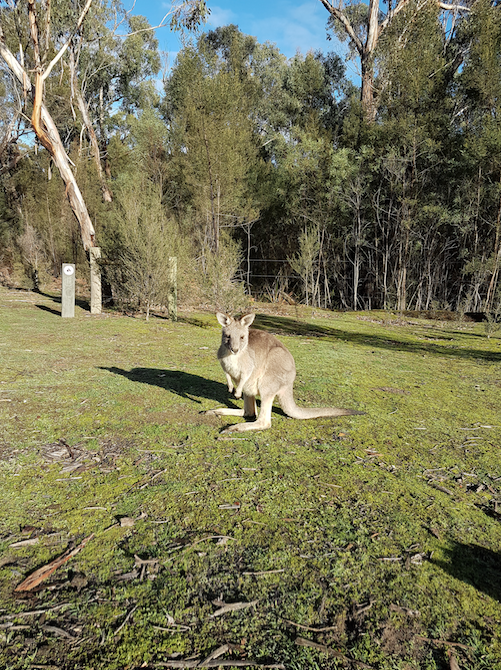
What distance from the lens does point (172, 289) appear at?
9086mm

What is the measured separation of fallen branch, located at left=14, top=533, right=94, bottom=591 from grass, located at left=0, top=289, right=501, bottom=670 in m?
0.02

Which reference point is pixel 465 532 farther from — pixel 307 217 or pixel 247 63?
pixel 247 63

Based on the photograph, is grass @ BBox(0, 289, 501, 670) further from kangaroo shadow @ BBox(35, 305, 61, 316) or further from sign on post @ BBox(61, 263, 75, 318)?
kangaroo shadow @ BBox(35, 305, 61, 316)

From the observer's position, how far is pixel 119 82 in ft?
89.4

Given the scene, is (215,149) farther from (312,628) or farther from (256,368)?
(312,628)

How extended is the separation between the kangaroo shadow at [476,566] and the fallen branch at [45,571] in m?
1.49

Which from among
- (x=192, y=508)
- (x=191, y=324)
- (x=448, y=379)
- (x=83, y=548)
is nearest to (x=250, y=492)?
(x=192, y=508)

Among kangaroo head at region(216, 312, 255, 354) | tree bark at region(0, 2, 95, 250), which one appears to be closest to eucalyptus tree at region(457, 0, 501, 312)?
tree bark at region(0, 2, 95, 250)

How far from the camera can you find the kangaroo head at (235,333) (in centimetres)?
306

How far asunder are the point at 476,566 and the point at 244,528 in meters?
0.98

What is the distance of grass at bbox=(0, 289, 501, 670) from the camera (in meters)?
1.42

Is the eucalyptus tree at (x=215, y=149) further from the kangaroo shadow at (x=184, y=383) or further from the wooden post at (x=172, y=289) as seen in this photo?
the kangaroo shadow at (x=184, y=383)

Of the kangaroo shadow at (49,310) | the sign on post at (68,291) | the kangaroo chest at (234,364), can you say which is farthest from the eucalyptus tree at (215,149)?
the kangaroo chest at (234,364)

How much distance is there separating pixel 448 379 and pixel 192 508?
3.80 m
